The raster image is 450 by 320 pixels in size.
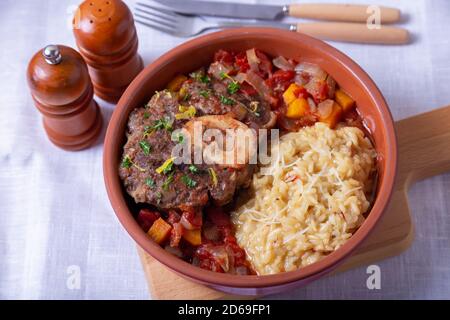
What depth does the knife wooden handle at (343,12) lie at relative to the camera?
4.79 metres

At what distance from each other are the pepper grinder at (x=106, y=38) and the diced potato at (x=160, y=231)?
48.6 inches

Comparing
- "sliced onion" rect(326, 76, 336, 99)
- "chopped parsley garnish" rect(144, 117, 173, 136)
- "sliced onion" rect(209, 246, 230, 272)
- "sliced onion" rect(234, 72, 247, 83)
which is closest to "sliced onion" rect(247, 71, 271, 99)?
"sliced onion" rect(234, 72, 247, 83)

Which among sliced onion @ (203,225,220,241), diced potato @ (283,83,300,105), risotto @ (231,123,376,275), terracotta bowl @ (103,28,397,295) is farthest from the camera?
diced potato @ (283,83,300,105)

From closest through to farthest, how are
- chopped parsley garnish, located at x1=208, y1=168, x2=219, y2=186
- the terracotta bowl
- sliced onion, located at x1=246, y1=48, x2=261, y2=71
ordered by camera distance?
the terracotta bowl → chopped parsley garnish, located at x1=208, y1=168, x2=219, y2=186 → sliced onion, located at x1=246, y1=48, x2=261, y2=71

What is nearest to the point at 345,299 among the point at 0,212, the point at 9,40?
the point at 0,212

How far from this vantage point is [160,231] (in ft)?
12.3

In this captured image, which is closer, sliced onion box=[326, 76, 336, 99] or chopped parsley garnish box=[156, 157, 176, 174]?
chopped parsley garnish box=[156, 157, 176, 174]

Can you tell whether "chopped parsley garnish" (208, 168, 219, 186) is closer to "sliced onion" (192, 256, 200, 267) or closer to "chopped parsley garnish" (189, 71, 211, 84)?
"sliced onion" (192, 256, 200, 267)

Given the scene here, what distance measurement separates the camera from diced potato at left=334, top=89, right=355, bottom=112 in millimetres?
4121

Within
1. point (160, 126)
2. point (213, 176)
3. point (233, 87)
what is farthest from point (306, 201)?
point (160, 126)

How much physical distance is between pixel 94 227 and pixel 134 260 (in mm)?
363

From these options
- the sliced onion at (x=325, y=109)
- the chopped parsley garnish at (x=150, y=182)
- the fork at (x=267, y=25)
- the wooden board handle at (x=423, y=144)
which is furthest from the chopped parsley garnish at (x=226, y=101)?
the wooden board handle at (x=423, y=144)

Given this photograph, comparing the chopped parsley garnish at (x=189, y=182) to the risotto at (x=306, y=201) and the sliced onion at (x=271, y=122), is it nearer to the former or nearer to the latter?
the risotto at (x=306, y=201)
